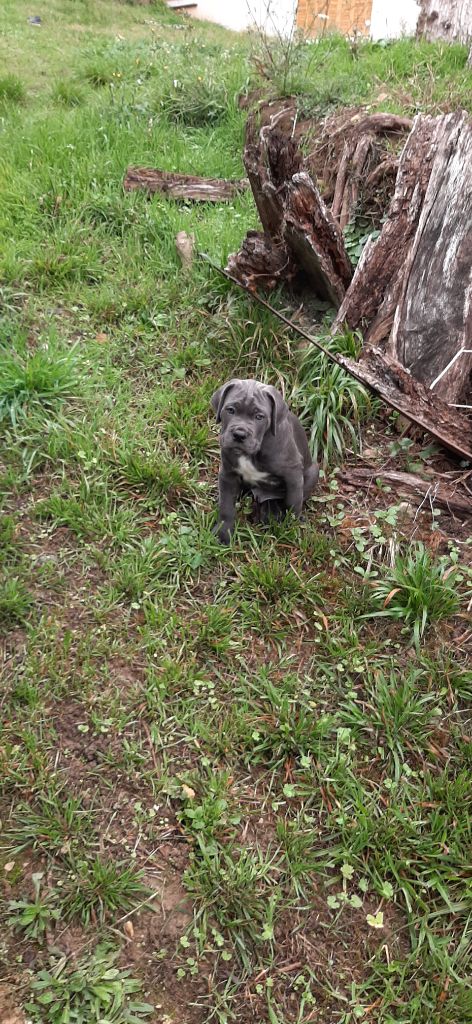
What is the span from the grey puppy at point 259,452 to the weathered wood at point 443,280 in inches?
38.4

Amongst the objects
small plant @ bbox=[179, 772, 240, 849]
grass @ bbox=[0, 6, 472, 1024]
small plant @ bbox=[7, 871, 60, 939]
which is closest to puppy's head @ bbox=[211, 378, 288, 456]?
grass @ bbox=[0, 6, 472, 1024]

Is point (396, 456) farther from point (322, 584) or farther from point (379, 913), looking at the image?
point (379, 913)

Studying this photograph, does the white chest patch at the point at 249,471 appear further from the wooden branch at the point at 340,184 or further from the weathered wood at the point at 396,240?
the wooden branch at the point at 340,184

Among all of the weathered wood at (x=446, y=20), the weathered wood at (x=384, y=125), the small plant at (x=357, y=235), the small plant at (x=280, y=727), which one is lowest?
the small plant at (x=280, y=727)

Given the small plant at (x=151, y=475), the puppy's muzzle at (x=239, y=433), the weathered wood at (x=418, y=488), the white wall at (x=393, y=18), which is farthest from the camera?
the white wall at (x=393, y=18)

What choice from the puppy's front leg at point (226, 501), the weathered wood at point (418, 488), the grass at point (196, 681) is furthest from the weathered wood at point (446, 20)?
the puppy's front leg at point (226, 501)

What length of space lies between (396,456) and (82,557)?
1.90 metres

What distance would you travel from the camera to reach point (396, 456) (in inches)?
172

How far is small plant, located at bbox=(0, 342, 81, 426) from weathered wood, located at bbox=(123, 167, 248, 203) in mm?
2255

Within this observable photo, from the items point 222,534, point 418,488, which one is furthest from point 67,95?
point 418,488

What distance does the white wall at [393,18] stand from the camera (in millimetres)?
9359

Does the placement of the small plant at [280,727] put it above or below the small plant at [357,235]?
below

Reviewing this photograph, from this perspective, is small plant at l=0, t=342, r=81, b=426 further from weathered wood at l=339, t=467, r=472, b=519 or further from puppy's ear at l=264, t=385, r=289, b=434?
weathered wood at l=339, t=467, r=472, b=519

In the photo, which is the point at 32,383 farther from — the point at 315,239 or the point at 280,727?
the point at 280,727
